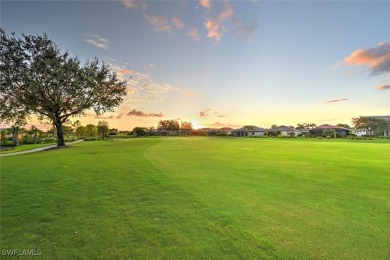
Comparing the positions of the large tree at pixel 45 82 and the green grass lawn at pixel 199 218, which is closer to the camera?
the green grass lawn at pixel 199 218

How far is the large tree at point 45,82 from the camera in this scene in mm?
23688

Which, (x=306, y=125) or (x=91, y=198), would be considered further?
(x=306, y=125)

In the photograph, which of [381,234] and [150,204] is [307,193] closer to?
[381,234]

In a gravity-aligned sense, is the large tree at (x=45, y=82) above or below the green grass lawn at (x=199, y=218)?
above

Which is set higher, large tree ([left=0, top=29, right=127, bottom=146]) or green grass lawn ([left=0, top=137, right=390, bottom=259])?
large tree ([left=0, top=29, right=127, bottom=146])

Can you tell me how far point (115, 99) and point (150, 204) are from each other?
26.4m

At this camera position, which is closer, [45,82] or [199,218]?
[199,218]

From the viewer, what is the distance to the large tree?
2369 centimetres

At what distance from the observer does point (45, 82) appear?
945 inches

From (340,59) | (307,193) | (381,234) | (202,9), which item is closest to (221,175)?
(307,193)

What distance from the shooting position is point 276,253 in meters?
3.28

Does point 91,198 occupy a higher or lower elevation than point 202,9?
lower

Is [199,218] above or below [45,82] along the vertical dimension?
below

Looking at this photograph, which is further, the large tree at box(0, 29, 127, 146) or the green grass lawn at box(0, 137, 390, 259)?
the large tree at box(0, 29, 127, 146)
